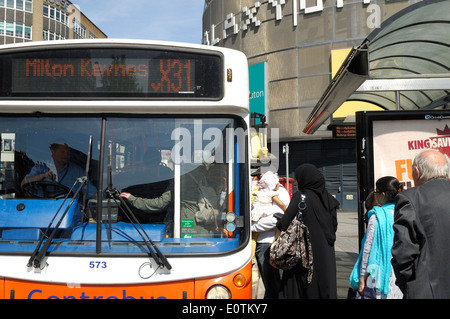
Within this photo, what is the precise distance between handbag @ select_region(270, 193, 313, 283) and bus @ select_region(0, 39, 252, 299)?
83 cm

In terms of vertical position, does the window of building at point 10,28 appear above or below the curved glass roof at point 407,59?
above

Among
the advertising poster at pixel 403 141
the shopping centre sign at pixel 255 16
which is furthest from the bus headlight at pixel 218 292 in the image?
the shopping centre sign at pixel 255 16

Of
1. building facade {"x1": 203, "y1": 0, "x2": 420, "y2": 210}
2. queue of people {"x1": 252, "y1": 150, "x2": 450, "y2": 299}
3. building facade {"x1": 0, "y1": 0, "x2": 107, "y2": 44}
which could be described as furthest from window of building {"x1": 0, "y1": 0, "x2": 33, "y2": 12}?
queue of people {"x1": 252, "y1": 150, "x2": 450, "y2": 299}

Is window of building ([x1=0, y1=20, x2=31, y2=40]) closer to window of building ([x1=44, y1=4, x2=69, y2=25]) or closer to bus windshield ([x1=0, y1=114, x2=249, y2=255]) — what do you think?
window of building ([x1=44, y1=4, x2=69, y2=25])

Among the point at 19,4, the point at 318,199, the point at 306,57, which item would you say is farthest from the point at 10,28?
the point at 318,199

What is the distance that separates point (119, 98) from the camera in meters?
3.21

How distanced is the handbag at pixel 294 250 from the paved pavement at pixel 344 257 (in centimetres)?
137

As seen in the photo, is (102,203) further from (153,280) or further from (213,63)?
(213,63)

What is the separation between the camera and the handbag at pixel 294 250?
395 cm

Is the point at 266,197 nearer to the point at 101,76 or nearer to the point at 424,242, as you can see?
the point at 101,76

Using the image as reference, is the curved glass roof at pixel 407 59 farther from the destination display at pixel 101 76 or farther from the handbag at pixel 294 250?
the destination display at pixel 101 76

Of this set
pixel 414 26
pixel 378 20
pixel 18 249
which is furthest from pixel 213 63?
pixel 378 20

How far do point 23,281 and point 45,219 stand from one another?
42 centimetres

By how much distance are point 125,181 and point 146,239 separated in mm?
440
